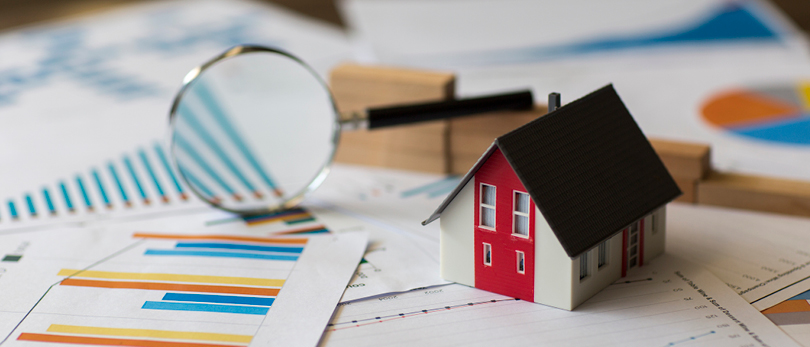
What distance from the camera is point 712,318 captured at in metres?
1.29

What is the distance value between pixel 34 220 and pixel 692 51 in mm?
2300

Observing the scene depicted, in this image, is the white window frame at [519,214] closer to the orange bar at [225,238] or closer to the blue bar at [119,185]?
the orange bar at [225,238]

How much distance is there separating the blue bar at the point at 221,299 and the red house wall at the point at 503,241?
1.28 feet

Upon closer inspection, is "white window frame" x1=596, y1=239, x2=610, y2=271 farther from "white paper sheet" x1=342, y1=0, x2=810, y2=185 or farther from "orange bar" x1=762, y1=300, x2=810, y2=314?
"white paper sheet" x1=342, y1=0, x2=810, y2=185

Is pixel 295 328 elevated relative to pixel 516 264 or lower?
lower

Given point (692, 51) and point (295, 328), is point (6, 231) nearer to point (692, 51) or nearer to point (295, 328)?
point (295, 328)

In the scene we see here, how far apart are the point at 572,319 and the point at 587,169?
0.26m

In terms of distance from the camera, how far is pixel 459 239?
140 centimetres

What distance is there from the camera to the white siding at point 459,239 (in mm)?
1369

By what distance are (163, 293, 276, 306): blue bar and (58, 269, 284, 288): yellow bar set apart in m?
0.06

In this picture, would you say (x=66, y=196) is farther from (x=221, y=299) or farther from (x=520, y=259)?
(x=520, y=259)

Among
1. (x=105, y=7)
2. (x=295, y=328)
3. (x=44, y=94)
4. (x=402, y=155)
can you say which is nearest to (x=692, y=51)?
(x=402, y=155)

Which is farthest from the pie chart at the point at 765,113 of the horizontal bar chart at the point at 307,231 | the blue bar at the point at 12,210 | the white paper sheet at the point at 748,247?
the blue bar at the point at 12,210

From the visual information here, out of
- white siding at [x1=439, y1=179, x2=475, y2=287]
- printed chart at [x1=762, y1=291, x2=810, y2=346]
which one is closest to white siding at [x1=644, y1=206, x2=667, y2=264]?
printed chart at [x1=762, y1=291, x2=810, y2=346]
